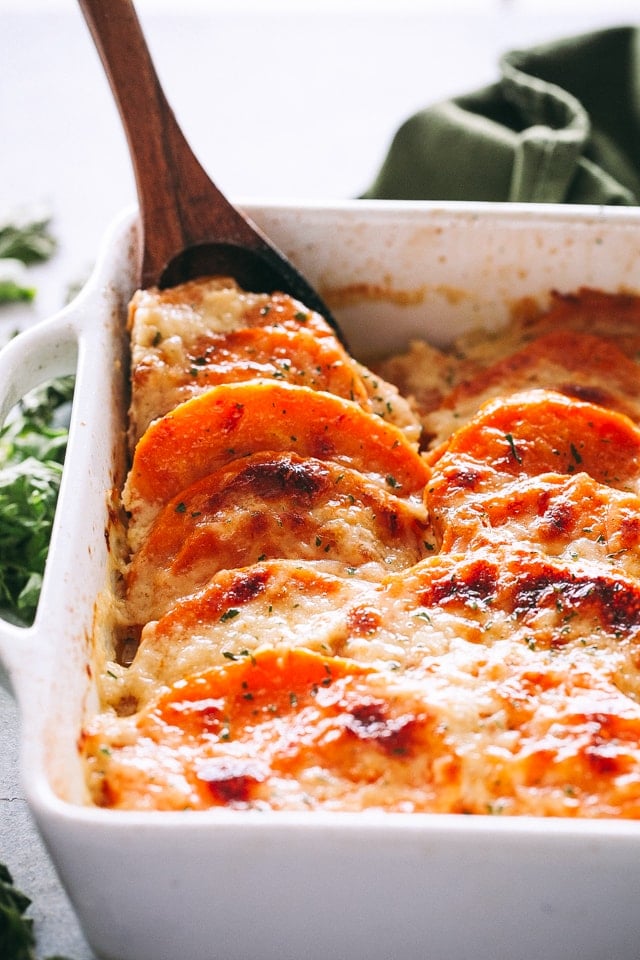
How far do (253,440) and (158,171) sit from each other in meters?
1.19

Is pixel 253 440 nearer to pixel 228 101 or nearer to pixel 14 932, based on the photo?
pixel 14 932

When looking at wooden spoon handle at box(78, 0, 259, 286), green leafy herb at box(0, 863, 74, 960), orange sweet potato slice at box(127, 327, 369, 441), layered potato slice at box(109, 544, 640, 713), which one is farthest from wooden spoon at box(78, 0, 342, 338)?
green leafy herb at box(0, 863, 74, 960)

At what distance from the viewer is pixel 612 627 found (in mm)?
2885

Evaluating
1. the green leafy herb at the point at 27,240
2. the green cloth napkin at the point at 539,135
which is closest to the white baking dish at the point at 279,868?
the green cloth napkin at the point at 539,135

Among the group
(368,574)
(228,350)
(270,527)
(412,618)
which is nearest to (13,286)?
(228,350)

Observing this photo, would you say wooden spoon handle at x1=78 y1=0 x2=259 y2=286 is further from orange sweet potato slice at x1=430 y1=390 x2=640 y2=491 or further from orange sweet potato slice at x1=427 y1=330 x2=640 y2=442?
orange sweet potato slice at x1=430 y1=390 x2=640 y2=491

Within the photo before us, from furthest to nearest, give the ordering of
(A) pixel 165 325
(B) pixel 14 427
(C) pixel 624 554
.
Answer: (B) pixel 14 427, (A) pixel 165 325, (C) pixel 624 554

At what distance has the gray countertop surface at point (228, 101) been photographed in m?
6.24

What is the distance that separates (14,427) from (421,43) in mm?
4460

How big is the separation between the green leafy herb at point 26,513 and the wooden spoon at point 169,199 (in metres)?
0.81

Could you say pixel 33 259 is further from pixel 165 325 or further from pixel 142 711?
pixel 142 711

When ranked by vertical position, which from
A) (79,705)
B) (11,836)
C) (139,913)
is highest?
(79,705)

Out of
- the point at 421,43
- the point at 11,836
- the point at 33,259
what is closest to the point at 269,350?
the point at 11,836

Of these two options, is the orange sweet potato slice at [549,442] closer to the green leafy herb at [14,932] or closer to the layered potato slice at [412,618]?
the layered potato slice at [412,618]
